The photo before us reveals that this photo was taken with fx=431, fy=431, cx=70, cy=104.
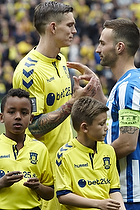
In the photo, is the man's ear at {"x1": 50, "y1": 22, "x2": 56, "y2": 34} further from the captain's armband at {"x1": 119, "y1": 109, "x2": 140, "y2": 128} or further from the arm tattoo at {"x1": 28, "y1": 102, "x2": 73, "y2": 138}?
the captain's armband at {"x1": 119, "y1": 109, "x2": 140, "y2": 128}

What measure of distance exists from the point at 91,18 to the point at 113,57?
13.4m

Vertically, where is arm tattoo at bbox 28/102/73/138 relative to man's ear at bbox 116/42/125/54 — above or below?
below

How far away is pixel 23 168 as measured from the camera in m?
3.34

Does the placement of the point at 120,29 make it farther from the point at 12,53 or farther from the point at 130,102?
the point at 12,53

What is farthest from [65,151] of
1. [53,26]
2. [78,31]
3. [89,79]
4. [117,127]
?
[78,31]

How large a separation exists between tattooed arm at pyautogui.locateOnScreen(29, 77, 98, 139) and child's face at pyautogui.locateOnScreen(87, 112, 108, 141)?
47cm

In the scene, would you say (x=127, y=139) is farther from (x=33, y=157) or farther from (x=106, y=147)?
(x=33, y=157)

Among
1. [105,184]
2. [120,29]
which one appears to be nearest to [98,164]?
[105,184]

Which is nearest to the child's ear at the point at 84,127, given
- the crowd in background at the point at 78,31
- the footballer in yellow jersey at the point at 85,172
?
the footballer in yellow jersey at the point at 85,172

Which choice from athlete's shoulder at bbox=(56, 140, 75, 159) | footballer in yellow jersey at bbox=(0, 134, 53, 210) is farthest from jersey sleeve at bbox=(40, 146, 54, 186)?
athlete's shoulder at bbox=(56, 140, 75, 159)

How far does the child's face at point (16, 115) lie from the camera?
338cm

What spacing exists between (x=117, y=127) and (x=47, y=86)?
84 centimetres

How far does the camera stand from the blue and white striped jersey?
3537 millimetres

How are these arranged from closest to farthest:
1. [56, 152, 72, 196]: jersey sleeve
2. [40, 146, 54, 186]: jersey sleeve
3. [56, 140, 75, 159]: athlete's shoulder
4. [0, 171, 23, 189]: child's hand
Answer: [0, 171, 23, 189]: child's hand < [56, 152, 72, 196]: jersey sleeve < [56, 140, 75, 159]: athlete's shoulder < [40, 146, 54, 186]: jersey sleeve
